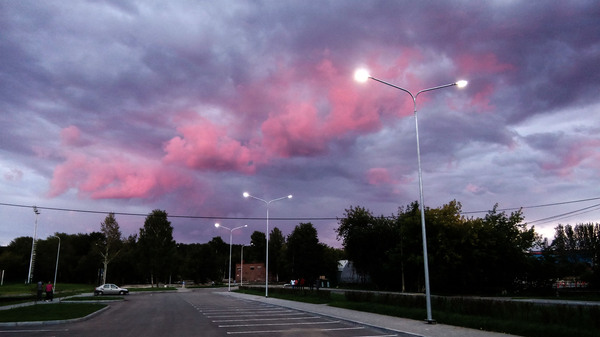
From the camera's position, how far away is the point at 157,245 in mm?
78562

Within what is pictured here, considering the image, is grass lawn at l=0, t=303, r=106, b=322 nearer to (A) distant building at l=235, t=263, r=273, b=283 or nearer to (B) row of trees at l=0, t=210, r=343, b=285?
(B) row of trees at l=0, t=210, r=343, b=285

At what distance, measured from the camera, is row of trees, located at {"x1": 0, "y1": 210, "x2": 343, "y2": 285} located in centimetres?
7869

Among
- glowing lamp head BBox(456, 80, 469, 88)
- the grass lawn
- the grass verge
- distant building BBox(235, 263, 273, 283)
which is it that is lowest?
distant building BBox(235, 263, 273, 283)

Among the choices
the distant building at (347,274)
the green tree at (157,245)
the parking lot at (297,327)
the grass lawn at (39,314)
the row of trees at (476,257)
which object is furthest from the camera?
the distant building at (347,274)

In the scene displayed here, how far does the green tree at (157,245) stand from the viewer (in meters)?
77.9

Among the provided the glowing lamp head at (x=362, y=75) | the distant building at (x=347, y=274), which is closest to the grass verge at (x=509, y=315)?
the glowing lamp head at (x=362, y=75)

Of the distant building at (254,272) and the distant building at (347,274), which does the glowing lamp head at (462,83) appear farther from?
the distant building at (254,272)

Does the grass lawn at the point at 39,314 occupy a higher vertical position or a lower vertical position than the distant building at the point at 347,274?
higher

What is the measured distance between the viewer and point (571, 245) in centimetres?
10738

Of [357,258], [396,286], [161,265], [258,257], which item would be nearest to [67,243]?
[161,265]

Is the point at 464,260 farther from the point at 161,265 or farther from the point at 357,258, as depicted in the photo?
the point at 161,265

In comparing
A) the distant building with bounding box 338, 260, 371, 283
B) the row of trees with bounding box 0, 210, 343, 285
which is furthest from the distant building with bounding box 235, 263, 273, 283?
the distant building with bounding box 338, 260, 371, 283

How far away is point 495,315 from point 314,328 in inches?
301

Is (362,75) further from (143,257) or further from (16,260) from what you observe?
(16,260)
